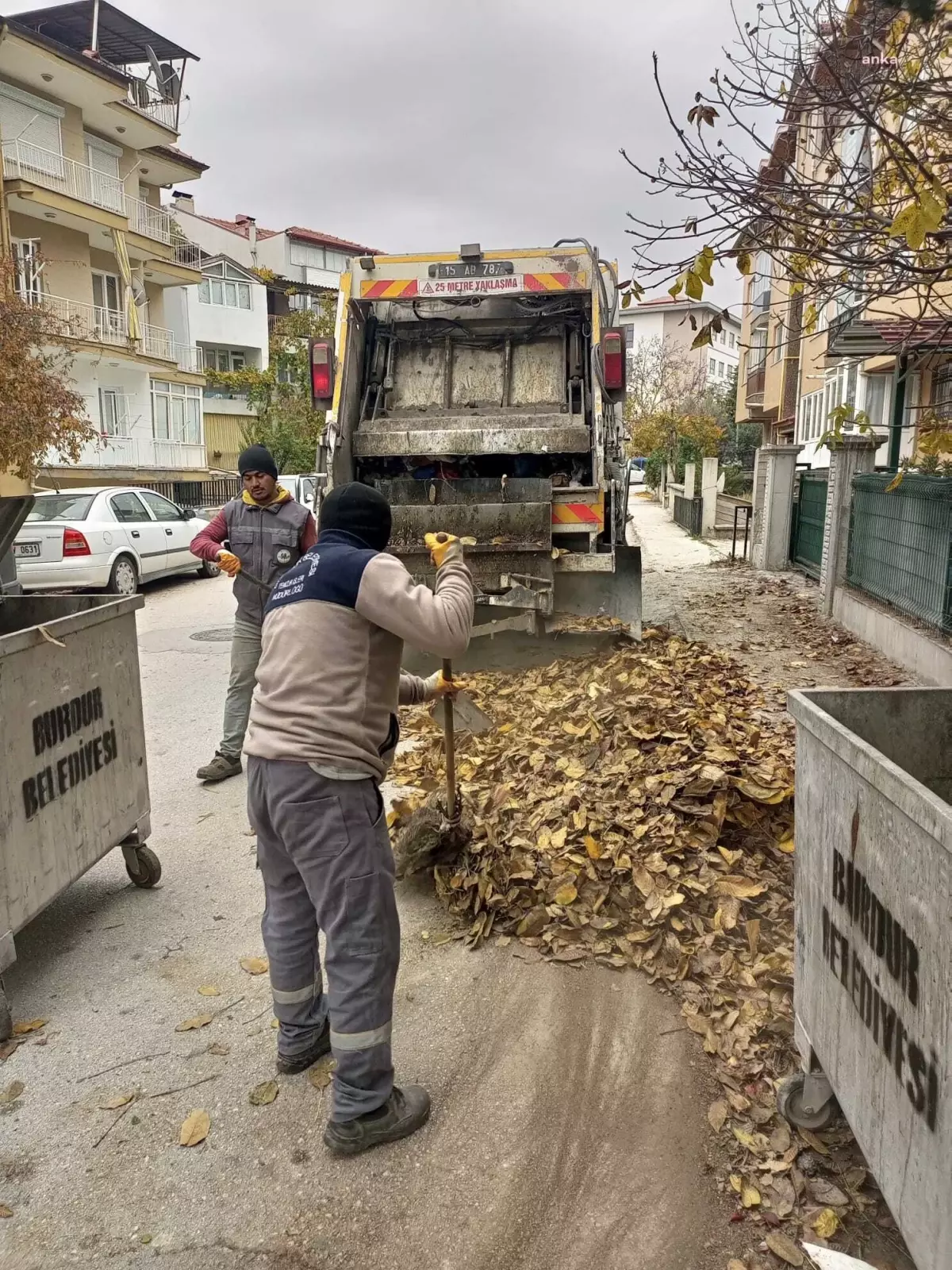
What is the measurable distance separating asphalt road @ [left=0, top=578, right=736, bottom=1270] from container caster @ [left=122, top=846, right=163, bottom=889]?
200 millimetres

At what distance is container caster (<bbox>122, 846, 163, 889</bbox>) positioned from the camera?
13.3ft

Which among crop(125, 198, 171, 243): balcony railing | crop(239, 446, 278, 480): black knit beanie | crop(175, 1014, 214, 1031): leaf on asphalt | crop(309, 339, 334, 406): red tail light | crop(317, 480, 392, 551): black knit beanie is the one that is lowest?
crop(175, 1014, 214, 1031): leaf on asphalt

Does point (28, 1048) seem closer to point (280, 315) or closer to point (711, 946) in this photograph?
point (711, 946)

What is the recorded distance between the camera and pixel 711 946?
11.0ft

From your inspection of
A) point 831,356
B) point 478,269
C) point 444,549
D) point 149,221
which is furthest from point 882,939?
point 149,221

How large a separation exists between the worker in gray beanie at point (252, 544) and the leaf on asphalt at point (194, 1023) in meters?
2.16

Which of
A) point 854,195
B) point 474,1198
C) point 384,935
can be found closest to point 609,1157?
point 474,1198

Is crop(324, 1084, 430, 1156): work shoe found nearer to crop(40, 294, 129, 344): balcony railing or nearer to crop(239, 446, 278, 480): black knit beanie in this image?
crop(239, 446, 278, 480): black knit beanie

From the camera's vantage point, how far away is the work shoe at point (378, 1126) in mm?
2498

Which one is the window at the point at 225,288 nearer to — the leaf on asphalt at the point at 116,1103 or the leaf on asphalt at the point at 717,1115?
the leaf on asphalt at the point at 116,1103

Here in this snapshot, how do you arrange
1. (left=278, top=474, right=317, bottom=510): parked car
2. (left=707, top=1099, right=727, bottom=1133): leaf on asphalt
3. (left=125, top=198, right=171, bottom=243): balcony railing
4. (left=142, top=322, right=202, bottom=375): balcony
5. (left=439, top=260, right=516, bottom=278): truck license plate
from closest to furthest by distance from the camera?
1. (left=707, top=1099, right=727, bottom=1133): leaf on asphalt
2. (left=439, top=260, right=516, bottom=278): truck license plate
3. (left=278, top=474, right=317, bottom=510): parked car
4. (left=125, top=198, right=171, bottom=243): balcony railing
5. (left=142, top=322, right=202, bottom=375): balcony

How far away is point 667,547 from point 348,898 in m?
16.9

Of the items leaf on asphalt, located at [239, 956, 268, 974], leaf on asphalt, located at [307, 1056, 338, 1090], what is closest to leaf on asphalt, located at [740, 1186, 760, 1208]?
leaf on asphalt, located at [307, 1056, 338, 1090]

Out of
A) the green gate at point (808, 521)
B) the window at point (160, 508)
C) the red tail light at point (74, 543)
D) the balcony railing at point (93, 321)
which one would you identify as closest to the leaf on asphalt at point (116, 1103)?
the red tail light at point (74, 543)
